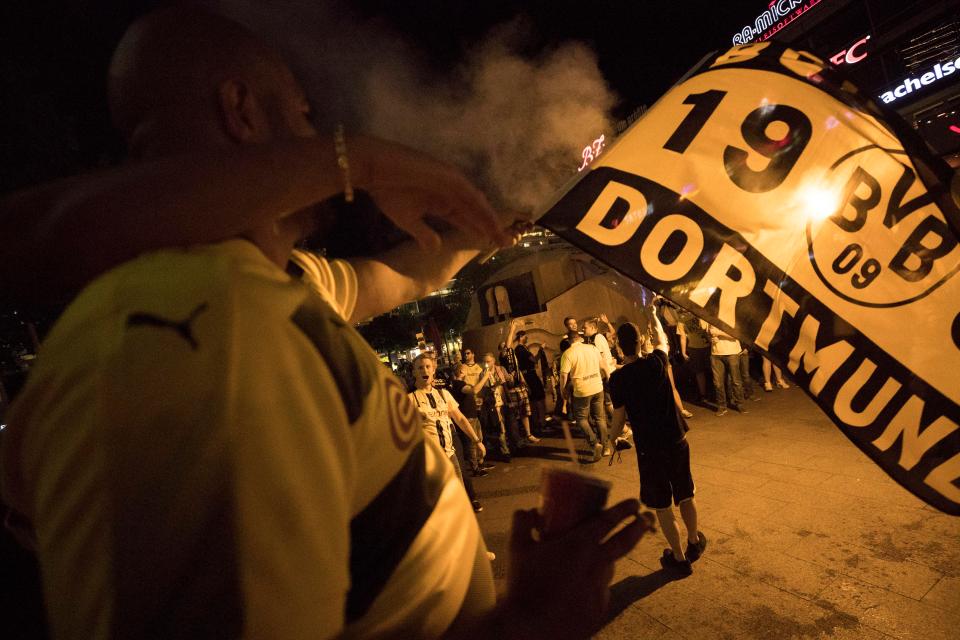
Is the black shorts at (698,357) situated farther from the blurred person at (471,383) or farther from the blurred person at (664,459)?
the blurred person at (664,459)

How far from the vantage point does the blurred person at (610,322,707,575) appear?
13.2ft

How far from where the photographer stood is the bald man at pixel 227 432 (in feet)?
1.69

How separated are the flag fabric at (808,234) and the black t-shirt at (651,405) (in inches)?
93.6

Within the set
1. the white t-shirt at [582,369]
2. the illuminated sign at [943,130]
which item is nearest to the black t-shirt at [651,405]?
the white t-shirt at [582,369]

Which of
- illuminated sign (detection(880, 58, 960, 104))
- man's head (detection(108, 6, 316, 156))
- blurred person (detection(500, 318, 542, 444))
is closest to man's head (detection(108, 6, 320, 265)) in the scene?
man's head (detection(108, 6, 316, 156))

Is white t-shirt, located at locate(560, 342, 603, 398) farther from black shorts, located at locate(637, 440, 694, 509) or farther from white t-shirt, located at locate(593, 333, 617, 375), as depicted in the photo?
black shorts, located at locate(637, 440, 694, 509)

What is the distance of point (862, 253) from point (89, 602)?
237 centimetres

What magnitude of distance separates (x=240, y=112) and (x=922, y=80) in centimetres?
1668

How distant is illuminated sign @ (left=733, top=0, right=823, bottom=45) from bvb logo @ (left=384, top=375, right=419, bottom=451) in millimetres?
18046

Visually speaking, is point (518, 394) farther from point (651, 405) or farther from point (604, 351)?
point (651, 405)

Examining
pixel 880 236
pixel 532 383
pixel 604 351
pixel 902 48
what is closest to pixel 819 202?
pixel 880 236

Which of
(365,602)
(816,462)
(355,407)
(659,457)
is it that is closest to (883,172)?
(355,407)

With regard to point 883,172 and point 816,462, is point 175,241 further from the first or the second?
point 816,462

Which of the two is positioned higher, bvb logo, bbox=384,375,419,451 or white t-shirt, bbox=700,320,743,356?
bvb logo, bbox=384,375,419,451
